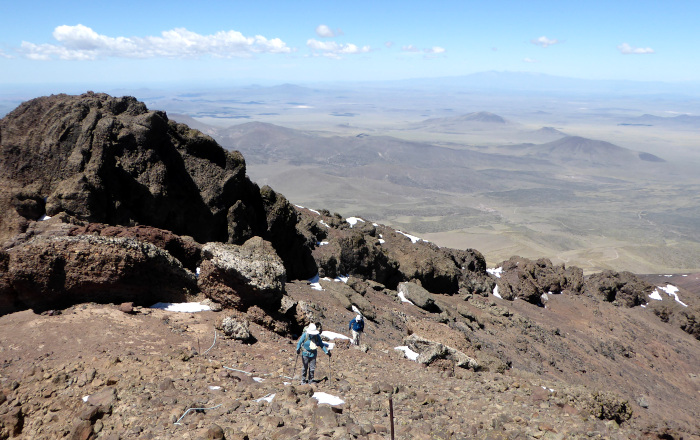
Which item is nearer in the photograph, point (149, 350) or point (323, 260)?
point (149, 350)

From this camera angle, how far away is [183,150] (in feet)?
52.1

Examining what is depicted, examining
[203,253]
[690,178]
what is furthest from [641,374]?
[690,178]

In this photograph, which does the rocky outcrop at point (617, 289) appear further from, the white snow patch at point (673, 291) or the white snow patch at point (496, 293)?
the white snow patch at point (496, 293)

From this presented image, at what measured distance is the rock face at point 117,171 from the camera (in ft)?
40.2

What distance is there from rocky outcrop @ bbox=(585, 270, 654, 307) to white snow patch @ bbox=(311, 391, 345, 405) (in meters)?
28.3

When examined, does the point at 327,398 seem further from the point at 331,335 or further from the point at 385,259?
the point at 385,259

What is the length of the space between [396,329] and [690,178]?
214 meters

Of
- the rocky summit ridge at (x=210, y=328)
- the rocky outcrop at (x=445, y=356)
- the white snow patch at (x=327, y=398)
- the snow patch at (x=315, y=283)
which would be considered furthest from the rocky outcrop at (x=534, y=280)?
the white snow patch at (x=327, y=398)

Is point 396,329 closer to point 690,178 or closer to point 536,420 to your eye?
point 536,420

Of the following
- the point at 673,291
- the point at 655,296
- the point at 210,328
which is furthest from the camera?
the point at 673,291

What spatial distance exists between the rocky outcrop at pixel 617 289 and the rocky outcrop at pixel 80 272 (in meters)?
29.6

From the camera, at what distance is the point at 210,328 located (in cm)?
968

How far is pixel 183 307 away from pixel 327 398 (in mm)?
4728

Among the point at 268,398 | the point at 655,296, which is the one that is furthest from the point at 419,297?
the point at 655,296
